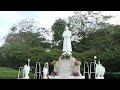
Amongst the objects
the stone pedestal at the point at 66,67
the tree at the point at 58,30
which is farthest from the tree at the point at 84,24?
the stone pedestal at the point at 66,67

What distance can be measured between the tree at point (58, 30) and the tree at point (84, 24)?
1.66 ft

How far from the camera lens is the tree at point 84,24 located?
1531cm

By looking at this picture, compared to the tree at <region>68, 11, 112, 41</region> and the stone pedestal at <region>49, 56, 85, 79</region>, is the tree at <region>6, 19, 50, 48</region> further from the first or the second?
the stone pedestal at <region>49, 56, 85, 79</region>

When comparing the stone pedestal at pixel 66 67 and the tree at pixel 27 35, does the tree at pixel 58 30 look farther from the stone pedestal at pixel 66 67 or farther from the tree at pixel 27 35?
the stone pedestal at pixel 66 67

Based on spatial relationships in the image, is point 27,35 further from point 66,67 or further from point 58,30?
point 66,67

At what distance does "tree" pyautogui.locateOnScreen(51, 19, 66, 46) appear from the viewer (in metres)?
15.0

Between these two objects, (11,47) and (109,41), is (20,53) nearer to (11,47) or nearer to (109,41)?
(11,47)

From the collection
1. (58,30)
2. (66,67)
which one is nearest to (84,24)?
(58,30)

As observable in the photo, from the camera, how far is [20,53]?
1384cm

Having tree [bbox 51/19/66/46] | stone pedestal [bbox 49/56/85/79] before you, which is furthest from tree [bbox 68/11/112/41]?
stone pedestal [bbox 49/56/85/79]

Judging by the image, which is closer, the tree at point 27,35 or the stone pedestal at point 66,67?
the stone pedestal at point 66,67

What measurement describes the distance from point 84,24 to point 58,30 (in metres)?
1.55

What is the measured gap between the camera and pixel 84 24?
51.4 feet
